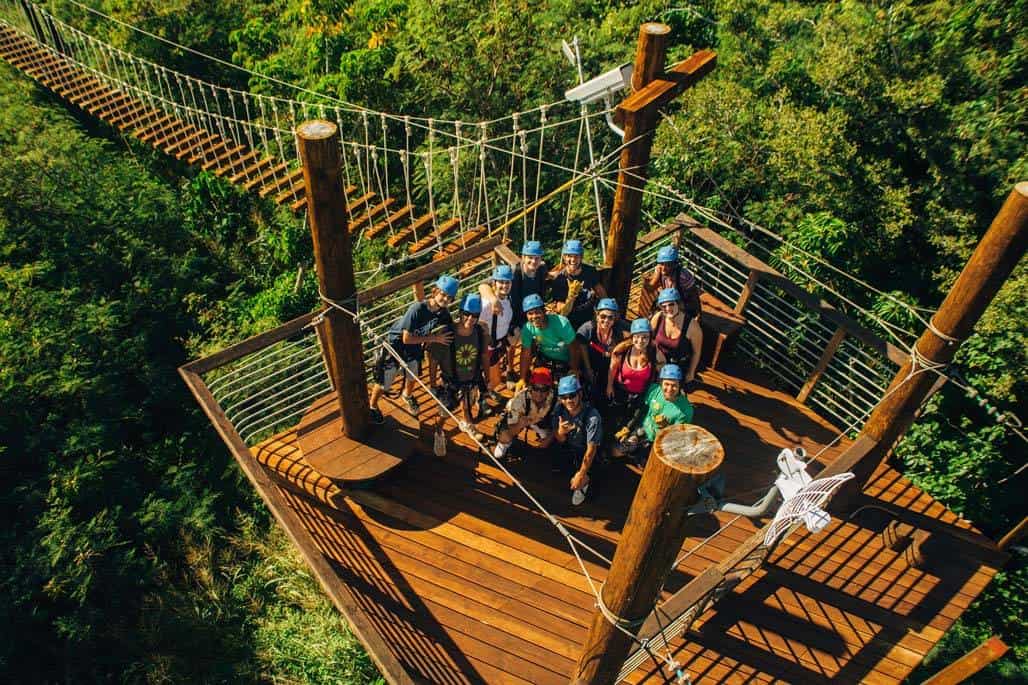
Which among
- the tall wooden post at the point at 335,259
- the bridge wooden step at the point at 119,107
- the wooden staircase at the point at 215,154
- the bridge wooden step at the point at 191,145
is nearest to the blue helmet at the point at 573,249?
the tall wooden post at the point at 335,259

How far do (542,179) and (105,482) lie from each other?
296 inches

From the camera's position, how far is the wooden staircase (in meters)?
9.71

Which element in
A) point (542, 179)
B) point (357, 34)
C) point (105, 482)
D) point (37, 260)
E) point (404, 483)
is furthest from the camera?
point (357, 34)

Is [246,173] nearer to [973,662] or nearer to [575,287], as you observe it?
[575,287]

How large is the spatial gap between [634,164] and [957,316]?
211cm

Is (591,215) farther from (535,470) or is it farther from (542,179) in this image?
(535,470)

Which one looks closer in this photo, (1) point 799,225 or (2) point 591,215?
(1) point 799,225

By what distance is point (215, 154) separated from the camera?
12.1 m

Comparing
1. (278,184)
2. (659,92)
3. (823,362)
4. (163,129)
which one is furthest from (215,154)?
(823,362)

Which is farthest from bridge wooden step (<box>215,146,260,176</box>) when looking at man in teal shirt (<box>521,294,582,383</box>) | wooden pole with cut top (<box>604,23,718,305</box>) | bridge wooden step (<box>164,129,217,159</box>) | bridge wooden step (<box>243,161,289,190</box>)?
man in teal shirt (<box>521,294,582,383</box>)

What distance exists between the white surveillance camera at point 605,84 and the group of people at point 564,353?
1021mm

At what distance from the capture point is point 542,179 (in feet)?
35.5

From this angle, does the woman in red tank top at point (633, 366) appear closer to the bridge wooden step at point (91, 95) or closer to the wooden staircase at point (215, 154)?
the wooden staircase at point (215, 154)

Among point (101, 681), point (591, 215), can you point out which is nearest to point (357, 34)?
point (591, 215)
